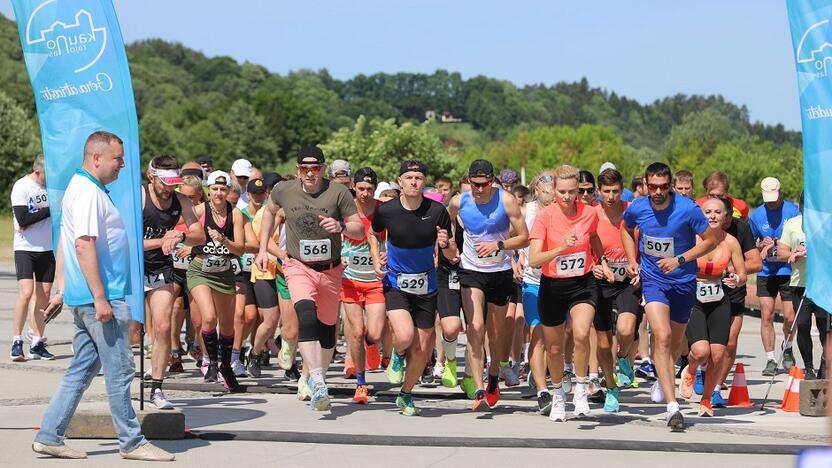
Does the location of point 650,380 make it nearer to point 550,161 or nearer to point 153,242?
point 153,242

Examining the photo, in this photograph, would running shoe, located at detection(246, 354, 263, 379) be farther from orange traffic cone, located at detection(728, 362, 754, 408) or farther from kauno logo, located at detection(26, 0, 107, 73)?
kauno logo, located at detection(26, 0, 107, 73)

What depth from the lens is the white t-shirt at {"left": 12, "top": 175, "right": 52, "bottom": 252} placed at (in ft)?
47.1

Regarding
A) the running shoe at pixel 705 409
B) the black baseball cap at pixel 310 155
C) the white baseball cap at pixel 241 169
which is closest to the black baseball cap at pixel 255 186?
the white baseball cap at pixel 241 169

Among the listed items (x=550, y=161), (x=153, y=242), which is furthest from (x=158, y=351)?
(x=550, y=161)

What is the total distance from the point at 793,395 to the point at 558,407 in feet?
7.78

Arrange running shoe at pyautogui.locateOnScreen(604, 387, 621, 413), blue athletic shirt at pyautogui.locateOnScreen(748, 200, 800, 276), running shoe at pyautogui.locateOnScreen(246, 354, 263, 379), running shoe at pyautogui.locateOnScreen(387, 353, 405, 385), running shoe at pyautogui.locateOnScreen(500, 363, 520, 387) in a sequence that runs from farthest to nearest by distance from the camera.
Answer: blue athletic shirt at pyautogui.locateOnScreen(748, 200, 800, 276) < running shoe at pyautogui.locateOnScreen(246, 354, 263, 379) < running shoe at pyautogui.locateOnScreen(500, 363, 520, 387) < running shoe at pyautogui.locateOnScreen(387, 353, 405, 385) < running shoe at pyautogui.locateOnScreen(604, 387, 621, 413)

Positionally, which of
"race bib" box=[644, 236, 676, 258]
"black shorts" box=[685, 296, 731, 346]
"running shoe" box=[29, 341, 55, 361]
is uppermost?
"race bib" box=[644, 236, 676, 258]

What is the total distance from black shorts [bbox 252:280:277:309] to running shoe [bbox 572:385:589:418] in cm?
398

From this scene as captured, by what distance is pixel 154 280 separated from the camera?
1093 cm

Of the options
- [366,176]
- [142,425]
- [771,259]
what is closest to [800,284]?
[771,259]

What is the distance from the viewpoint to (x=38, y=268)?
571 inches

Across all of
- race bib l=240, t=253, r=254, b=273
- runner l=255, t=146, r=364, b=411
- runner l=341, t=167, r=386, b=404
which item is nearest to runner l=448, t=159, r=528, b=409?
runner l=341, t=167, r=386, b=404

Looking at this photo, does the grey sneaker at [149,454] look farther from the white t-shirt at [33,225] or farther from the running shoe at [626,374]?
the white t-shirt at [33,225]

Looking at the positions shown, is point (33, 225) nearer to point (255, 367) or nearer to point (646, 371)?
point (255, 367)
